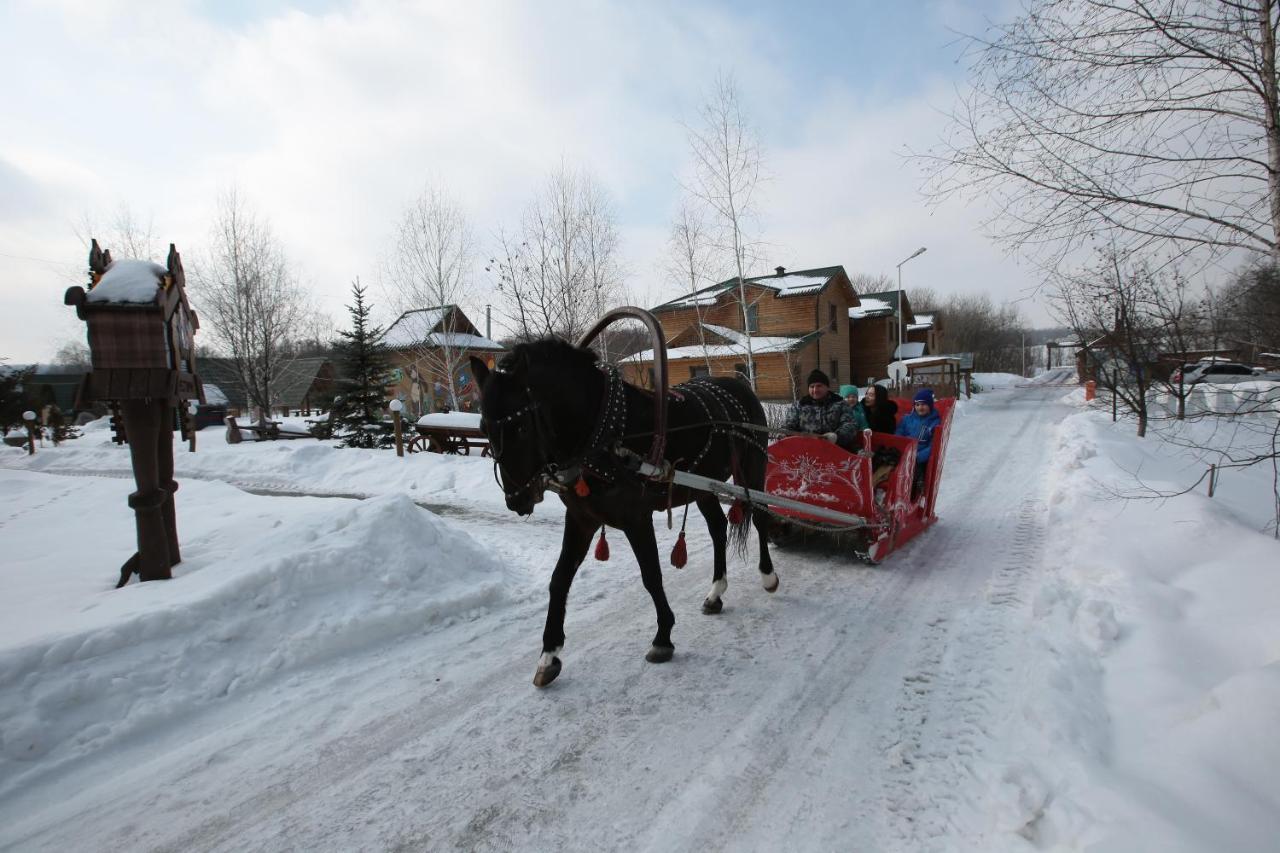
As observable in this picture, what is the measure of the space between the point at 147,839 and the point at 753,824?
2.34m

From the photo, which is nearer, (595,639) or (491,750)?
(491,750)

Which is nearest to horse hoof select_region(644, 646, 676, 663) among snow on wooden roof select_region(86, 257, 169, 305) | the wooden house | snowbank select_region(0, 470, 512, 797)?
snowbank select_region(0, 470, 512, 797)

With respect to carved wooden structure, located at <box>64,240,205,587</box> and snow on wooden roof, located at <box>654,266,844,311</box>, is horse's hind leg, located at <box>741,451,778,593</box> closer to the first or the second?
carved wooden structure, located at <box>64,240,205,587</box>

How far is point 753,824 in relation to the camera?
230cm

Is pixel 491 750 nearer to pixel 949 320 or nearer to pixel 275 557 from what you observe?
pixel 275 557

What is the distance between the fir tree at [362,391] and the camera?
53.2ft

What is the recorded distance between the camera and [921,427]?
647cm

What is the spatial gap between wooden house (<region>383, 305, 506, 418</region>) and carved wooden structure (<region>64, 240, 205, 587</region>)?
9141 mm

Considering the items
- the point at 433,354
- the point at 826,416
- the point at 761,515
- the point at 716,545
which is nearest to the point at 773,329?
the point at 433,354

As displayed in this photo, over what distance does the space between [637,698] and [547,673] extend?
531mm

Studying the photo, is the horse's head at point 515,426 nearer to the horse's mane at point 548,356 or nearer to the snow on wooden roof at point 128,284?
the horse's mane at point 548,356

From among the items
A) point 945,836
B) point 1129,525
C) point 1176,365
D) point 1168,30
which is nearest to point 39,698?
point 945,836

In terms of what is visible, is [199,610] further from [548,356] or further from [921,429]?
[921,429]

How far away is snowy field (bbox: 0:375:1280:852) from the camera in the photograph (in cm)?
227
